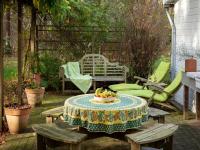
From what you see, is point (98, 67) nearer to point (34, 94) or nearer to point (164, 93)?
point (34, 94)

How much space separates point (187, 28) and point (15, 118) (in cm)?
490

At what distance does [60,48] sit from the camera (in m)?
11.3

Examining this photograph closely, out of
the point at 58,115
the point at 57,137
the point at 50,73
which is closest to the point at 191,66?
the point at 58,115

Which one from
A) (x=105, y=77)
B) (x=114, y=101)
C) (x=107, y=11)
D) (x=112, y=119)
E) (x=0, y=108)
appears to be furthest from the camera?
(x=107, y=11)

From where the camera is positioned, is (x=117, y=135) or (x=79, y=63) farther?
(x=79, y=63)

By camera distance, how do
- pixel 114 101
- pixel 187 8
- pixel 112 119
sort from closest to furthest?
pixel 112 119, pixel 114 101, pixel 187 8

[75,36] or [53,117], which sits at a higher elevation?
[75,36]

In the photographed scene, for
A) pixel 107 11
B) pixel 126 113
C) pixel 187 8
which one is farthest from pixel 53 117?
pixel 107 11

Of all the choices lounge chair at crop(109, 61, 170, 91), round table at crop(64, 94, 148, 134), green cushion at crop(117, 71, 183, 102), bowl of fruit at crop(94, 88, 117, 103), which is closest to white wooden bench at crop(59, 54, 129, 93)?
lounge chair at crop(109, 61, 170, 91)

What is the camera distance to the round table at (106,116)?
16.2 ft

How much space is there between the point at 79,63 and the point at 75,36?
0.98 m

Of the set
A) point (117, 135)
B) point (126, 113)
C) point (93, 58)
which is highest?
point (93, 58)

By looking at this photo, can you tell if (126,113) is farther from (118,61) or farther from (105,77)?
(118,61)

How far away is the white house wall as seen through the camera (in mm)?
8273
